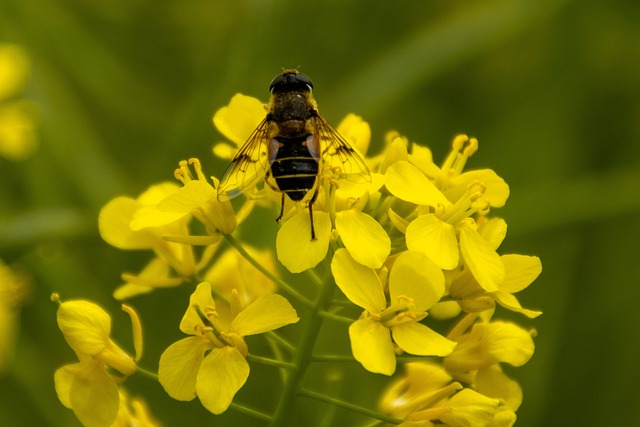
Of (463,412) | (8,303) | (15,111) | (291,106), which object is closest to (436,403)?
(463,412)

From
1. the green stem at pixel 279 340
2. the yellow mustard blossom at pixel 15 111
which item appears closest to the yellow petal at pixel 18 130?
the yellow mustard blossom at pixel 15 111

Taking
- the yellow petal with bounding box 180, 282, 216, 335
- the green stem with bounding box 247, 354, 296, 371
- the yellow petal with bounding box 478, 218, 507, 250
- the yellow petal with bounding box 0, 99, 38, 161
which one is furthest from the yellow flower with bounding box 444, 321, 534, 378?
the yellow petal with bounding box 0, 99, 38, 161

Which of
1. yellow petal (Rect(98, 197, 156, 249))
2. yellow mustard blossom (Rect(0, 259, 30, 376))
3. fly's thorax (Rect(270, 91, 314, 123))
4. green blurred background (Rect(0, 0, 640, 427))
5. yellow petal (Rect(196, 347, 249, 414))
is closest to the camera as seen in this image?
yellow petal (Rect(196, 347, 249, 414))

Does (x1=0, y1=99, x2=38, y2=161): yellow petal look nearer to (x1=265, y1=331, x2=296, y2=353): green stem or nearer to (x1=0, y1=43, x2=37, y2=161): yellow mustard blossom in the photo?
(x1=0, y1=43, x2=37, y2=161): yellow mustard blossom

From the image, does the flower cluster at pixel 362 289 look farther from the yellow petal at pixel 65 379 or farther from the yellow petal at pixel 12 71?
the yellow petal at pixel 12 71

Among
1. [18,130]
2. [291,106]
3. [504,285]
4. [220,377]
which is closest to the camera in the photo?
[220,377]

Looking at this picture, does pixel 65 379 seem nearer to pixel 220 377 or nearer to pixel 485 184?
pixel 220 377
